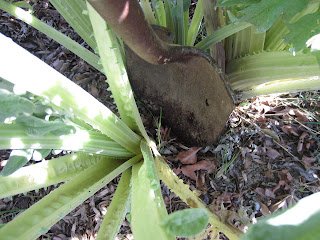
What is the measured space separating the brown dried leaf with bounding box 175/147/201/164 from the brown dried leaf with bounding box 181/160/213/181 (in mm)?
23

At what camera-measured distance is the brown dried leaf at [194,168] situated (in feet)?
4.26

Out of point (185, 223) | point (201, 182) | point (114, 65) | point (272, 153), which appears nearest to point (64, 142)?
point (114, 65)

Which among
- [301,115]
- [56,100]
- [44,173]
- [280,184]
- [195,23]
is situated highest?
[195,23]

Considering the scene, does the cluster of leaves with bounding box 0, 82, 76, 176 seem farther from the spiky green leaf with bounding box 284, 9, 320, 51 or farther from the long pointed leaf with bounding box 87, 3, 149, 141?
the spiky green leaf with bounding box 284, 9, 320, 51

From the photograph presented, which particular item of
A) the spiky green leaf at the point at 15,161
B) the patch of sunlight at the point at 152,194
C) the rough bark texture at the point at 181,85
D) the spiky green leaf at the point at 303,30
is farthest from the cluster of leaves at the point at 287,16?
the spiky green leaf at the point at 15,161

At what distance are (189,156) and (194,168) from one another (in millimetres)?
61

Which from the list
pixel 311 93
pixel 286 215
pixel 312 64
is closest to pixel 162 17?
pixel 312 64

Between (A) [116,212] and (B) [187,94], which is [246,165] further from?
(A) [116,212]

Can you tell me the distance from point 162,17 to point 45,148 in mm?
752

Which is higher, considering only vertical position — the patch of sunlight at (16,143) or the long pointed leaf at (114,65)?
the long pointed leaf at (114,65)

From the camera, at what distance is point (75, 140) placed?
0.79 m

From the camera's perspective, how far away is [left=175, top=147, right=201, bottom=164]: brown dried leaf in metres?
1.29

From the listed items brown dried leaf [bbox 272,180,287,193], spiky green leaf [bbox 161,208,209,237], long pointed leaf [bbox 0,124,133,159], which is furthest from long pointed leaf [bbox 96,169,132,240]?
brown dried leaf [bbox 272,180,287,193]

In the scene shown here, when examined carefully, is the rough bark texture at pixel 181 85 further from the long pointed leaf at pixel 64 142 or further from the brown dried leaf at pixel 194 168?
the long pointed leaf at pixel 64 142
